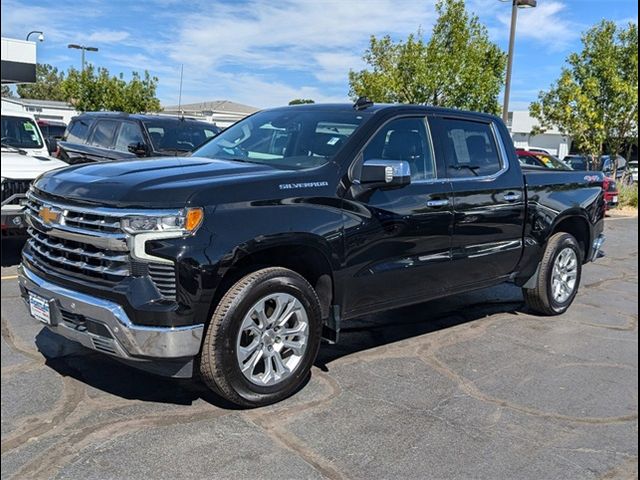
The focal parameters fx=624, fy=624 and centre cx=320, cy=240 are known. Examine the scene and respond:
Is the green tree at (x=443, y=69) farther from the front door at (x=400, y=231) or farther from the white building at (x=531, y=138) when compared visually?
the white building at (x=531, y=138)

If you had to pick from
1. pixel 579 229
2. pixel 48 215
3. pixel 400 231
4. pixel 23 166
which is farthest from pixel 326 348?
pixel 23 166

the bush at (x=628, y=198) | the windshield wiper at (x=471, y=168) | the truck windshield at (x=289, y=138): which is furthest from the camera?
the bush at (x=628, y=198)

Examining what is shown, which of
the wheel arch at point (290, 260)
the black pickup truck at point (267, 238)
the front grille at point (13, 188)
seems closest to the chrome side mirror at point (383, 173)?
the black pickup truck at point (267, 238)

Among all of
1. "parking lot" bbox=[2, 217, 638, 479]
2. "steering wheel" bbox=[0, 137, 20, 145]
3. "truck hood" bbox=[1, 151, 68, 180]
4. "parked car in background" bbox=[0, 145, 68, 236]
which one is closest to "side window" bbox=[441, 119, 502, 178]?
"parking lot" bbox=[2, 217, 638, 479]

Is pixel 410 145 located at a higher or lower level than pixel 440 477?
higher

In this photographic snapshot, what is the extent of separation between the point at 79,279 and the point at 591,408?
338 cm

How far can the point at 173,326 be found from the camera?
11.2ft

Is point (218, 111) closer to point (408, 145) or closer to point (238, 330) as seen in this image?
point (408, 145)

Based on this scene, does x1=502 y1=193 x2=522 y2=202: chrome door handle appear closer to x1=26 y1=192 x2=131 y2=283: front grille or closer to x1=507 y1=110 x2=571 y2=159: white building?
x1=26 y1=192 x2=131 y2=283: front grille

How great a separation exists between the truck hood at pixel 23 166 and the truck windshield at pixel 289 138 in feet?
9.79

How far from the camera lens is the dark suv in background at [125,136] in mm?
9820

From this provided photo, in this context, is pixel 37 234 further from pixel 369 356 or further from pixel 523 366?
pixel 523 366

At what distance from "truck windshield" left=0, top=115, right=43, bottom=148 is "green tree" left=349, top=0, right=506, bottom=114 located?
11262 millimetres

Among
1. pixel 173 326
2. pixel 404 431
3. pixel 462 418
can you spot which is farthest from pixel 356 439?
pixel 173 326
